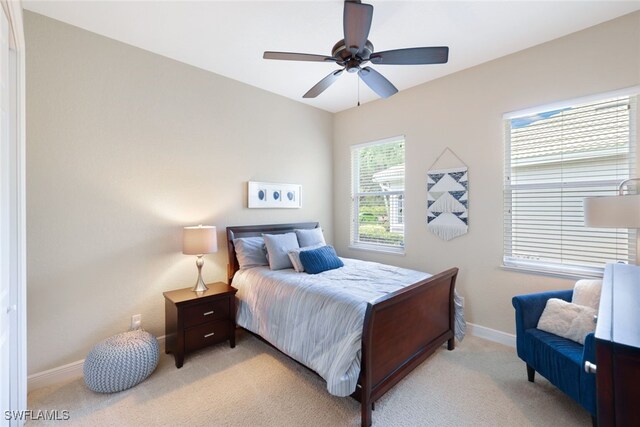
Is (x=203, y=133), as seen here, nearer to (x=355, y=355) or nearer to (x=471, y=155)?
(x=355, y=355)

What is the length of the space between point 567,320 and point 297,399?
2003mm

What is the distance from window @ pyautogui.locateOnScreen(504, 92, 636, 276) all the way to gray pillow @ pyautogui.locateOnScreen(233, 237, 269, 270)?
2.62m

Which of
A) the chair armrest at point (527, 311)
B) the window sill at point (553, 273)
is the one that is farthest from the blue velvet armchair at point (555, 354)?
the window sill at point (553, 273)

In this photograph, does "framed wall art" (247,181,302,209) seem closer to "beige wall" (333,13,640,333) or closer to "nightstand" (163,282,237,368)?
"nightstand" (163,282,237,368)

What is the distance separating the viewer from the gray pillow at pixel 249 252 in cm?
306

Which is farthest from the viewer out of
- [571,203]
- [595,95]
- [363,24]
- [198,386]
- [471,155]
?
[471,155]

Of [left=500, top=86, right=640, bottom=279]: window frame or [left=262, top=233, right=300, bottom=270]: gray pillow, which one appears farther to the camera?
[left=262, top=233, right=300, bottom=270]: gray pillow

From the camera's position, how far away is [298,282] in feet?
8.05

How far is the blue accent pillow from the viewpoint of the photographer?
9.31 ft

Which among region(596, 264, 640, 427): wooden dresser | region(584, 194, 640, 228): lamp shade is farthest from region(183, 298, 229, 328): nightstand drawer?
region(584, 194, 640, 228): lamp shade

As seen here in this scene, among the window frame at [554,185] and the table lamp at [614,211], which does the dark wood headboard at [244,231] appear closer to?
the window frame at [554,185]

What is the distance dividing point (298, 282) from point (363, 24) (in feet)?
6.53

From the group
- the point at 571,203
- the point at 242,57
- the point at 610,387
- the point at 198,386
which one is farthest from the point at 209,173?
the point at 571,203

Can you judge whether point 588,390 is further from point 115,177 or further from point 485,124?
point 115,177
